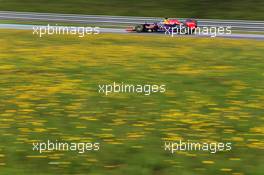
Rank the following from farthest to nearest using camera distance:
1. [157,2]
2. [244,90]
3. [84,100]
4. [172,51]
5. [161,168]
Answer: [157,2] → [172,51] → [244,90] → [84,100] → [161,168]

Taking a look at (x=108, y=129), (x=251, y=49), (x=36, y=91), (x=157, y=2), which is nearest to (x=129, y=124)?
(x=108, y=129)

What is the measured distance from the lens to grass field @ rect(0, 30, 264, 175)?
623 centimetres

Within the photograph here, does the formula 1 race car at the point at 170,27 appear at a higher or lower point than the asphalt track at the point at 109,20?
lower

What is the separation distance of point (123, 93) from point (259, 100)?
303cm

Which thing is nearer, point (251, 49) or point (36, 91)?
point (36, 91)

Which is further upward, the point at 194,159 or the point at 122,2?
the point at 122,2

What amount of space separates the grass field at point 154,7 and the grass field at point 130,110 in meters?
15.2

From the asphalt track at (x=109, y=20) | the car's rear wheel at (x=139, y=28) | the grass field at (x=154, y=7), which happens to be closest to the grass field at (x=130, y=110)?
the car's rear wheel at (x=139, y=28)

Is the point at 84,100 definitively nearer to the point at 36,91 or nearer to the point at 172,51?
the point at 36,91

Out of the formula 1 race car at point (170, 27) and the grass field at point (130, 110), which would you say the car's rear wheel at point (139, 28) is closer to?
the formula 1 race car at point (170, 27)

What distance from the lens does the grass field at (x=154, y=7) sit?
93.0ft

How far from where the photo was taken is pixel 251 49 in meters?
14.9

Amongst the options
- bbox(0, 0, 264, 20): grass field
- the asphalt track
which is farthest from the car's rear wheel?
bbox(0, 0, 264, 20): grass field

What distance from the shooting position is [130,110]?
26.9ft
